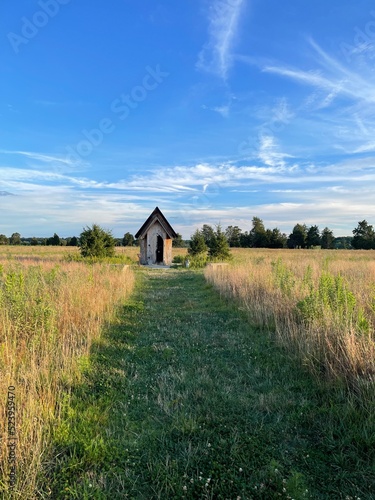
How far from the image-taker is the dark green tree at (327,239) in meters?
71.8

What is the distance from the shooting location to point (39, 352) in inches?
179

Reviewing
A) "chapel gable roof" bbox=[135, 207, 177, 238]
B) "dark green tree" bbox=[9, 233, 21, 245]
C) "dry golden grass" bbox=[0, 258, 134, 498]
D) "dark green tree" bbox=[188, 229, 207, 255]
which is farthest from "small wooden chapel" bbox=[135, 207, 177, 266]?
"dark green tree" bbox=[9, 233, 21, 245]

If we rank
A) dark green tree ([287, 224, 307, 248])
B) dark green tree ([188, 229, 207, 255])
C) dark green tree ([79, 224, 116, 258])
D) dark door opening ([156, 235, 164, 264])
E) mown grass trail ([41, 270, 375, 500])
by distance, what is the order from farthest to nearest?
dark green tree ([287, 224, 307, 248])
dark green tree ([188, 229, 207, 255])
dark door opening ([156, 235, 164, 264])
dark green tree ([79, 224, 116, 258])
mown grass trail ([41, 270, 375, 500])

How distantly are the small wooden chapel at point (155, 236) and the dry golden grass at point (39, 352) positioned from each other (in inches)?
604

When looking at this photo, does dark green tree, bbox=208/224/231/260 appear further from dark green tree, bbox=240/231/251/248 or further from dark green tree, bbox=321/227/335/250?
dark green tree, bbox=321/227/335/250

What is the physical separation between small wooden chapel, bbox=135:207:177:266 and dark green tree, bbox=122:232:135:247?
45991 mm

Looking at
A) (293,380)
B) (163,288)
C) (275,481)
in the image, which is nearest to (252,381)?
(293,380)

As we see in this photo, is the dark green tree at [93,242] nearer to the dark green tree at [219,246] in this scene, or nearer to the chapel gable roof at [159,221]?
the chapel gable roof at [159,221]

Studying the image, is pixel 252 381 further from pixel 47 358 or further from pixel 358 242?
pixel 358 242

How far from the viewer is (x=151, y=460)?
9.09 ft

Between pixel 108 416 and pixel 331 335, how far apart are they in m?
3.24

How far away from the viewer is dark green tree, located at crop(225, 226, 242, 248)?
71113 mm

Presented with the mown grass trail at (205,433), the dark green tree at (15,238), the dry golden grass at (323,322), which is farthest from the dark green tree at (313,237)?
the dark green tree at (15,238)

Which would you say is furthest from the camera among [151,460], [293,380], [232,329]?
[232,329]
